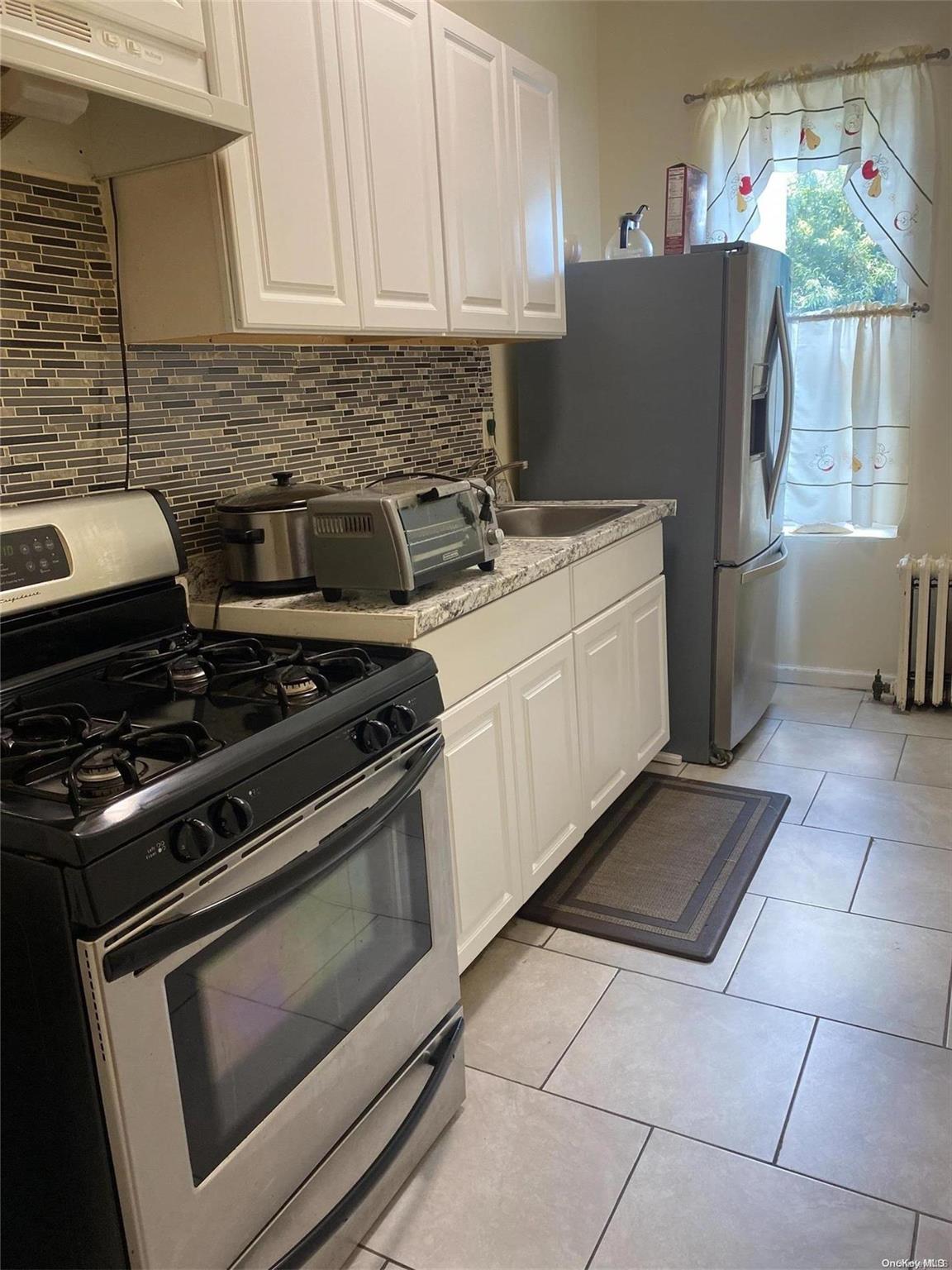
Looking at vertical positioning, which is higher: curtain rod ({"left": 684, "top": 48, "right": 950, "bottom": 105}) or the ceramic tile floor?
curtain rod ({"left": 684, "top": 48, "right": 950, "bottom": 105})

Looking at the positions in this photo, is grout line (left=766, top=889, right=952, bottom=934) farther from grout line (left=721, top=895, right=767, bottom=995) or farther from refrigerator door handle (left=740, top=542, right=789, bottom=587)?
refrigerator door handle (left=740, top=542, right=789, bottom=587)

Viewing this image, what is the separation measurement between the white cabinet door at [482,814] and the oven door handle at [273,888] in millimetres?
262

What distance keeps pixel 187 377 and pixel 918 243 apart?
2684 mm

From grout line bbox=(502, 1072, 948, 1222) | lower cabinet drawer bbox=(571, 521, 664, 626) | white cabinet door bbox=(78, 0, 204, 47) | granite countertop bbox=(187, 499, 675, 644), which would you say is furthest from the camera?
lower cabinet drawer bbox=(571, 521, 664, 626)

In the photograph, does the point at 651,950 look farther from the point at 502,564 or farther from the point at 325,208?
the point at 325,208

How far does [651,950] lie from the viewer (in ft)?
7.29

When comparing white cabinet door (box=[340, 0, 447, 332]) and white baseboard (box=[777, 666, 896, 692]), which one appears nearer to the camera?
white cabinet door (box=[340, 0, 447, 332])

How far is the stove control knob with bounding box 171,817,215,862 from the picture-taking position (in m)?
1.09

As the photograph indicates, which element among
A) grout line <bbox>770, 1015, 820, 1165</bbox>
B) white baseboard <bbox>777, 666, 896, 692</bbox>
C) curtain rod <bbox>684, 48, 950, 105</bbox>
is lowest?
grout line <bbox>770, 1015, 820, 1165</bbox>

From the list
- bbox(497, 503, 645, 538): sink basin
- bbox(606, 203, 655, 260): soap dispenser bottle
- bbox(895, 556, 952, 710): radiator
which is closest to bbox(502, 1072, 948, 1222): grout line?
bbox(497, 503, 645, 538): sink basin

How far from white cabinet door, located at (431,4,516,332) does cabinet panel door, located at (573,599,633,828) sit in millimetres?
858

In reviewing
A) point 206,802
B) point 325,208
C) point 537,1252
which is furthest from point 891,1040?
point 325,208

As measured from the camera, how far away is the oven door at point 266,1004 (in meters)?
1.08

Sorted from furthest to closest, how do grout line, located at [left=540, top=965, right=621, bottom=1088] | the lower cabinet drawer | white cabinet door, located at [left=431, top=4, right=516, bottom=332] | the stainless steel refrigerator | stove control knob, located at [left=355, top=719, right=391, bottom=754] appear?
1. the stainless steel refrigerator
2. the lower cabinet drawer
3. white cabinet door, located at [left=431, top=4, right=516, bottom=332]
4. grout line, located at [left=540, top=965, right=621, bottom=1088]
5. stove control knob, located at [left=355, top=719, right=391, bottom=754]
